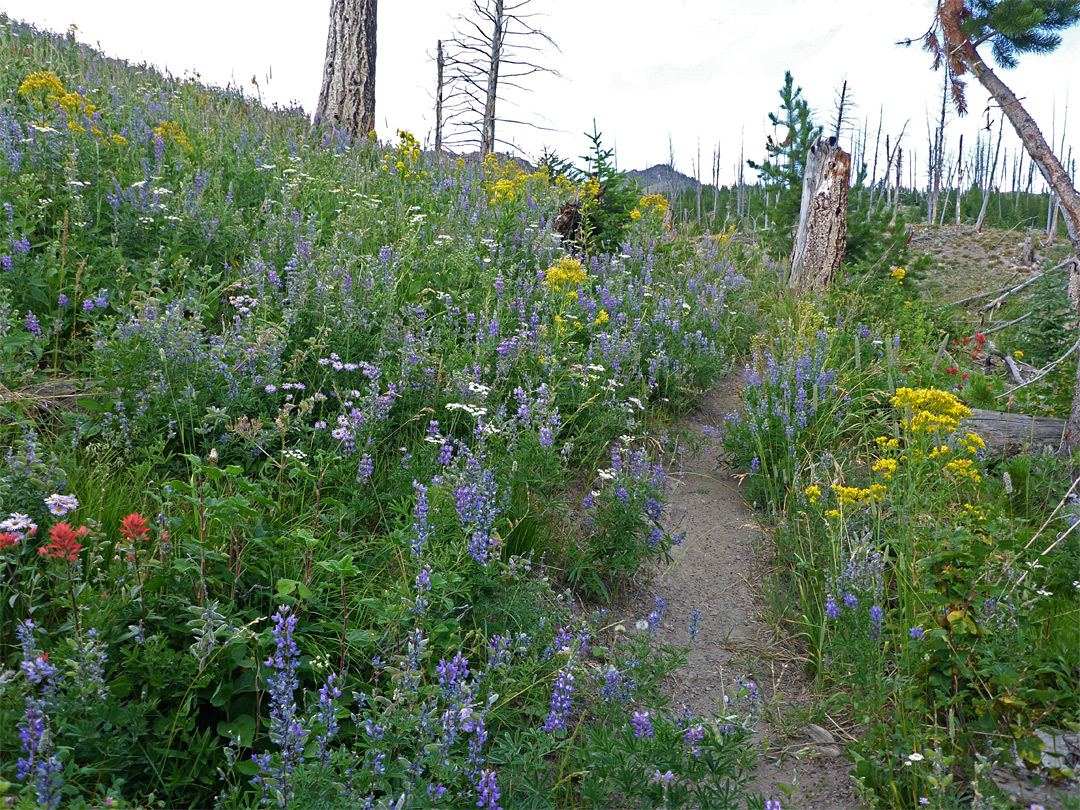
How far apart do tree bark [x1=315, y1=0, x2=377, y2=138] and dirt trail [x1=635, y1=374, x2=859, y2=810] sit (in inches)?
295

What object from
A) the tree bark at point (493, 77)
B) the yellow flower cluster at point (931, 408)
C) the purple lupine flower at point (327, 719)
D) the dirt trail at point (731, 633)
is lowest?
the dirt trail at point (731, 633)

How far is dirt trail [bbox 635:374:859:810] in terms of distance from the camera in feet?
8.63

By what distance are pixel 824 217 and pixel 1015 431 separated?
485 centimetres

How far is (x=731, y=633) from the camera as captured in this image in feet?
11.7

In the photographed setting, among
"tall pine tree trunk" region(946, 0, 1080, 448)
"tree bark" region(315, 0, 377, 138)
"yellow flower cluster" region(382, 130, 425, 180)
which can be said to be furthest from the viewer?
"tree bark" region(315, 0, 377, 138)

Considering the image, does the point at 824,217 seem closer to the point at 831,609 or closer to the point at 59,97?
the point at 831,609

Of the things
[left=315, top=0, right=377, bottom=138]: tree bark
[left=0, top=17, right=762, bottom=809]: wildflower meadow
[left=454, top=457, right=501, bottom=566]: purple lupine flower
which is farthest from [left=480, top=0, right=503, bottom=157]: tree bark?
[left=454, top=457, right=501, bottom=566]: purple lupine flower

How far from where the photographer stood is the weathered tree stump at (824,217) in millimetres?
8828

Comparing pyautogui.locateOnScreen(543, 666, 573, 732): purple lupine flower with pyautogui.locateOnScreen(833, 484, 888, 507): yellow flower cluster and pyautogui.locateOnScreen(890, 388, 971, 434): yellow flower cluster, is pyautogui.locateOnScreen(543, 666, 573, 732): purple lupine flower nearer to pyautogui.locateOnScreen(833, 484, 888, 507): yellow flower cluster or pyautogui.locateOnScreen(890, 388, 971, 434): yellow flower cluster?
pyautogui.locateOnScreen(833, 484, 888, 507): yellow flower cluster

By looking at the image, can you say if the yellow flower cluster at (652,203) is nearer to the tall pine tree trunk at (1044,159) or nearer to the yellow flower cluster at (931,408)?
the tall pine tree trunk at (1044,159)

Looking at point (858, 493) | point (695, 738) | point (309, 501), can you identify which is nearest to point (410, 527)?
point (309, 501)

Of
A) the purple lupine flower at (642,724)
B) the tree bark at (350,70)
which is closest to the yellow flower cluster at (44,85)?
the tree bark at (350,70)

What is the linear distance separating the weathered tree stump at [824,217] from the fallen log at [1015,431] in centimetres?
388

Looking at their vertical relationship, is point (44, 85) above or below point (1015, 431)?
above
